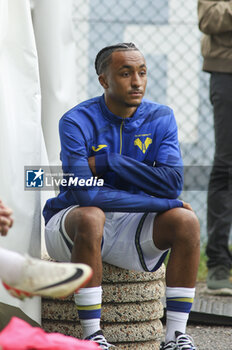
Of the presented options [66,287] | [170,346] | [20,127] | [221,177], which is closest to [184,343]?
[170,346]

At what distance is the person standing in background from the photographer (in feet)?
13.3

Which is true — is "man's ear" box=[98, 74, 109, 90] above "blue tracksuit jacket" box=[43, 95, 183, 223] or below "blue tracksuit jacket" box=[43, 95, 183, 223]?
above

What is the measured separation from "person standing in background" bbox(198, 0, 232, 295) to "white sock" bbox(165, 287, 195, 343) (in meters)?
1.43

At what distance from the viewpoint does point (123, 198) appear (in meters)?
2.79

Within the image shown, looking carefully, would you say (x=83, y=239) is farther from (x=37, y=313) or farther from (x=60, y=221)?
(x=37, y=313)

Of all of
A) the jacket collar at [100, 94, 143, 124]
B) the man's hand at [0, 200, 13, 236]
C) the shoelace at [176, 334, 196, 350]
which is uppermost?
the jacket collar at [100, 94, 143, 124]

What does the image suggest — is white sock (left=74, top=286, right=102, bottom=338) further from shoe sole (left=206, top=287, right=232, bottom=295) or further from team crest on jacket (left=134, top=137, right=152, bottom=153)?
shoe sole (left=206, top=287, right=232, bottom=295)

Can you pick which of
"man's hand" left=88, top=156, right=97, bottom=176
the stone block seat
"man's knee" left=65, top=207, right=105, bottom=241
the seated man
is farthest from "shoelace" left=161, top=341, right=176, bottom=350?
"man's hand" left=88, top=156, right=97, bottom=176

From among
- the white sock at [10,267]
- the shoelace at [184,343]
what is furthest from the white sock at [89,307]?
the white sock at [10,267]

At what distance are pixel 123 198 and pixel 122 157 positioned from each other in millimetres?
170

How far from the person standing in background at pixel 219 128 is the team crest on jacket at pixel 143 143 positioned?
128 cm

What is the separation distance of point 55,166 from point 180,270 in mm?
1072

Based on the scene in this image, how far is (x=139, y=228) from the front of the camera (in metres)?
2.85

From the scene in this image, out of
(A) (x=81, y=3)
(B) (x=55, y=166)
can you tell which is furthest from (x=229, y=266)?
(A) (x=81, y=3)
